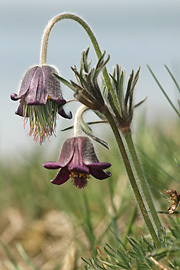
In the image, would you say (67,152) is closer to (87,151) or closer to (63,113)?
(87,151)

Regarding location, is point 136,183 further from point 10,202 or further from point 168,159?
point 10,202

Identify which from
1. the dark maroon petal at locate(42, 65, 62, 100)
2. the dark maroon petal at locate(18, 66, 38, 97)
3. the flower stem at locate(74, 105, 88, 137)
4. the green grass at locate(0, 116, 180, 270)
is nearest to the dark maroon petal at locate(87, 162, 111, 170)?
the flower stem at locate(74, 105, 88, 137)

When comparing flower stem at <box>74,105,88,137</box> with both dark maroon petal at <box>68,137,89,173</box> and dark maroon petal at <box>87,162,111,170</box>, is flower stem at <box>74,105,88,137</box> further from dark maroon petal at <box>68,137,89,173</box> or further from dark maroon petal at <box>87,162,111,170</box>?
dark maroon petal at <box>87,162,111,170</box>

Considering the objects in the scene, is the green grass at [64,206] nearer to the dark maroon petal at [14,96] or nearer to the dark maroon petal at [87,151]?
the dark maroon petal at [87,151]

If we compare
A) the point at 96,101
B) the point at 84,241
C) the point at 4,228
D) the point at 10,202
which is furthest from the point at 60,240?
the point at 96,101

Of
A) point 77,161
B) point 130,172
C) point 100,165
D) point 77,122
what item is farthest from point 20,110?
point 130,172

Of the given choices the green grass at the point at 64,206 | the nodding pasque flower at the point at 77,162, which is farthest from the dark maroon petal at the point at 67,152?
the green grass at the point at 64,206
